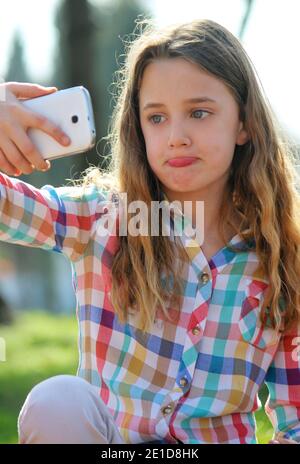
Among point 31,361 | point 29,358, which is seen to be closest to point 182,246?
point 31,361

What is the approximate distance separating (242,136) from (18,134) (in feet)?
2.38

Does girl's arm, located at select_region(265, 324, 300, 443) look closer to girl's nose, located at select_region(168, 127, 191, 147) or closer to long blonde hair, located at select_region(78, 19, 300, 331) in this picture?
long blonde hair, located at select_region(78, 19, 300, 331)

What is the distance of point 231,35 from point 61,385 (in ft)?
3.92

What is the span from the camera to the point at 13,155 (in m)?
2.18

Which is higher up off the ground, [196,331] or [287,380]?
[196,331]

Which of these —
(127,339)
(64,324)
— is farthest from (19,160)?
(64,324)

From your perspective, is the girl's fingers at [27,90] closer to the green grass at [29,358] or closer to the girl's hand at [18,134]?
the girl's hand at [18,134]

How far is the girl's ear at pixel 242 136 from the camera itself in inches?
101

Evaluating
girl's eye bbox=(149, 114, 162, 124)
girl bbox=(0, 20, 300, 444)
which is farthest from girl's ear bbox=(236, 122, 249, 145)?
girl's eye bbox=(149, 114, 162, 124)

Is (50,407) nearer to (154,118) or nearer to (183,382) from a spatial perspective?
(183,382)

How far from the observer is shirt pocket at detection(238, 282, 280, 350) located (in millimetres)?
2371

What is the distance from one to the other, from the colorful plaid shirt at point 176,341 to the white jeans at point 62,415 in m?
0.33

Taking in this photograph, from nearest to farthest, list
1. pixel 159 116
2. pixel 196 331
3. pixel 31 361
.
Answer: pixel 196 331 → pixel 159 116 → pixel 31 361

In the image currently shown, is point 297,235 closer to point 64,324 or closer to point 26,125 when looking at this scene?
point 26,125
